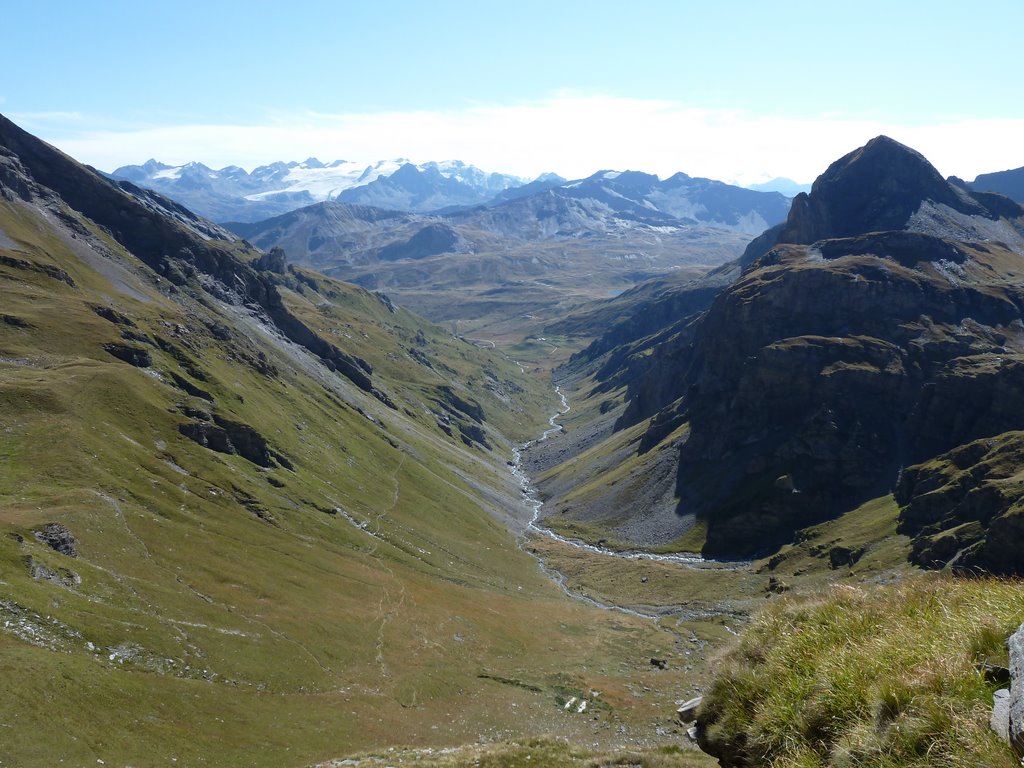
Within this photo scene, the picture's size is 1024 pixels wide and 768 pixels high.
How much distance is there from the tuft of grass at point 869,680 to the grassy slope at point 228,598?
127 ft

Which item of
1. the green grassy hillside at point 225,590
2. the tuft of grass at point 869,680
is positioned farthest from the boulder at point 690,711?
the green grassy hillside at point 225,590

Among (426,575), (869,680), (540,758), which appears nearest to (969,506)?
(426,575)

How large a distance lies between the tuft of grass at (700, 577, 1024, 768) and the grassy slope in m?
38.6

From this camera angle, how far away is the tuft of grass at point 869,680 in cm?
1305

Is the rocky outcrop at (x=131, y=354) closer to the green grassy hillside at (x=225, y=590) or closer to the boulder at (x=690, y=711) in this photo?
the green grassy hillside at (x=225, y=590)

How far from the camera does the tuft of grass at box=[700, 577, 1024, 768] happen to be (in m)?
13.0

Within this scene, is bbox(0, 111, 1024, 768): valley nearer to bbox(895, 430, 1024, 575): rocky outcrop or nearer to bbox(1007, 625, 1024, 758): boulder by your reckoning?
bbox(1007, 625, 1024, 758): boulder

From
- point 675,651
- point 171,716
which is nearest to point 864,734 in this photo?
point 171,716

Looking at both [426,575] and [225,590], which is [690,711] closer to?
[225,590]

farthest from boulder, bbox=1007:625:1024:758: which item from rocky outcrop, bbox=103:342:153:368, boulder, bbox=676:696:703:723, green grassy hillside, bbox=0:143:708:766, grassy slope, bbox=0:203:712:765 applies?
rocky outcrop, bbox=103:342:153:368

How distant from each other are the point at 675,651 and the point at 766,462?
92336 mm

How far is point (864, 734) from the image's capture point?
13.8 meters

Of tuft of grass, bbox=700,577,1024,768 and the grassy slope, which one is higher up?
tuft of grass, bbox=700,577,1024,768

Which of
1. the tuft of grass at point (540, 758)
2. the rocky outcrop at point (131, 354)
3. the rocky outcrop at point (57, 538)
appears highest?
the rocky outcrop at point (131, 354)
